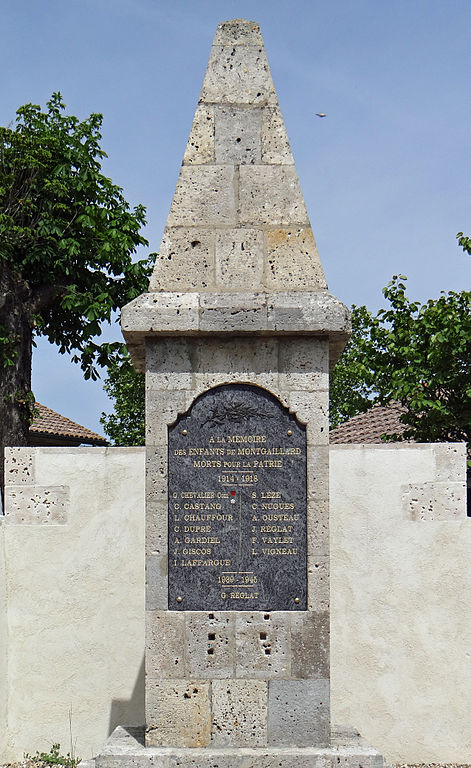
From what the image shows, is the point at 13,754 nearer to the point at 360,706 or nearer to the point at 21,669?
the point at 21,669

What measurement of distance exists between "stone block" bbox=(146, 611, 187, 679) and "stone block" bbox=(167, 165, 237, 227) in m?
2.34

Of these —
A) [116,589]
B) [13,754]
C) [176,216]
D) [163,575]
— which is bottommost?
[13,754]

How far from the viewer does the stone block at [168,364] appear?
5.09 metres

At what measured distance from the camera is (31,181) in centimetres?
1366

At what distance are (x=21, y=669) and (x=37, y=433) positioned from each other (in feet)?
42.4

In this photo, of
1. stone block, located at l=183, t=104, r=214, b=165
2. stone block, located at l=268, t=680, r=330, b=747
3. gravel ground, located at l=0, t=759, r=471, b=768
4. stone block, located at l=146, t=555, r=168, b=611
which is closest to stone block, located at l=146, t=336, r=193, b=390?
stone block, located at l=146, t=555, r=168, b=611

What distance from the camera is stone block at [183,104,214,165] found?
5281 mm

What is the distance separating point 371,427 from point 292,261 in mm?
13019

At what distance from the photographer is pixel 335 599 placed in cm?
712

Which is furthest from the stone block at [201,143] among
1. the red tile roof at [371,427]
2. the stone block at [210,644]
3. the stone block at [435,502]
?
the red tile roof at [371,427]

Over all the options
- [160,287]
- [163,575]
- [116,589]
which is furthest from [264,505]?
[116,589]

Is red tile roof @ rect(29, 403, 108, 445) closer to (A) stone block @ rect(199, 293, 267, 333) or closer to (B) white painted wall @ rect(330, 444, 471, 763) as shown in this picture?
(B) white painted wall @ rect(330, 444, 471, 763)

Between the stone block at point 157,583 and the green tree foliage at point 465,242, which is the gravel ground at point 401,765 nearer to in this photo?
the stone block at point 157,583

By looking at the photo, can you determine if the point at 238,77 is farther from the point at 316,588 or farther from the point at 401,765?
the point at 401,765
